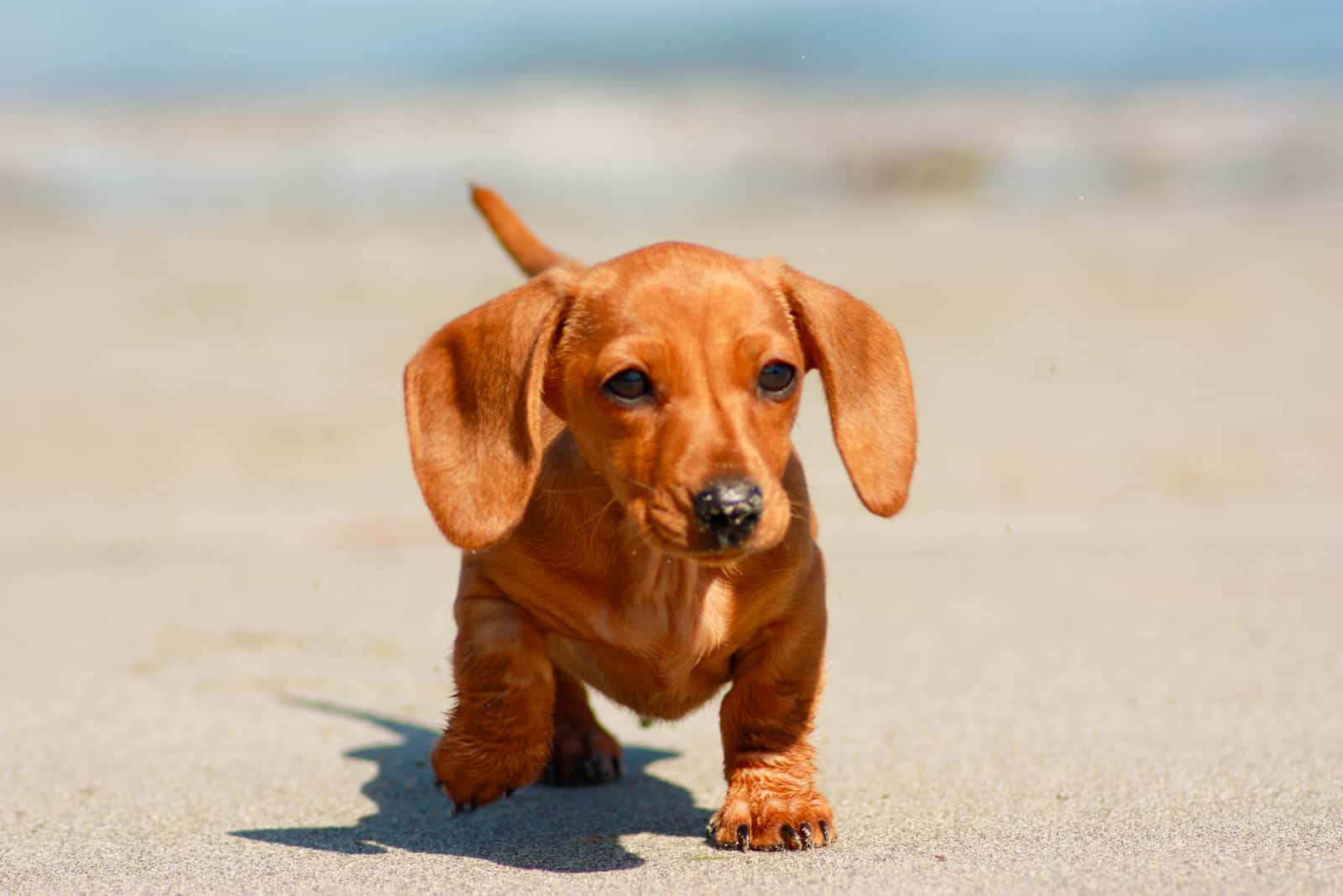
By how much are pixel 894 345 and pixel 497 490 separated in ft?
2.95

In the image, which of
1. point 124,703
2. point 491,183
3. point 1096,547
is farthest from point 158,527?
point 491,183

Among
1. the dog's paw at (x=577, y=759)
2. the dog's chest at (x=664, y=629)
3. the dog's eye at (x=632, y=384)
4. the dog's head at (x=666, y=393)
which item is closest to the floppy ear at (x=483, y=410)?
the dog's head at (x=666, y=393)

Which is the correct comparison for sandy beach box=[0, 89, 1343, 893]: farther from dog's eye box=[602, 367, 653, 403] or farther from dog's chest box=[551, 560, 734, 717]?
dog's eye box=[602, 367, 653, 403]

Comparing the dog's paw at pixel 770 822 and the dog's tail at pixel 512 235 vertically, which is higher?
the dog's tail at pixel 512 235

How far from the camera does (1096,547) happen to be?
7277 mm

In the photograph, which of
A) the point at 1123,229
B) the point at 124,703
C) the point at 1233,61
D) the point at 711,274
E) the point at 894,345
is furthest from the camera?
the point at 1233,61

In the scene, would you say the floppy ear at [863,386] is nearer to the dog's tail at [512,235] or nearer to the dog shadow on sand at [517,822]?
the dog shadow on sand at [517,822]

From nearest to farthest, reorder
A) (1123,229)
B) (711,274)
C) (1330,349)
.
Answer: (711,274) < (1330,349) < (1123,229)

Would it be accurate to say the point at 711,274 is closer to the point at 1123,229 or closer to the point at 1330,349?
the point at 1330,349

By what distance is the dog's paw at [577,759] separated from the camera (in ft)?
13.5

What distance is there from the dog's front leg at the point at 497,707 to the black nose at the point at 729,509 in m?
0.75

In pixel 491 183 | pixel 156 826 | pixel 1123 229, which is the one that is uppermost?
pixel 491 183

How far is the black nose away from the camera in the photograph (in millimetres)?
2785

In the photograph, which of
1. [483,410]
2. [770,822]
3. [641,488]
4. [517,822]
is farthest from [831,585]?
[641,488]
